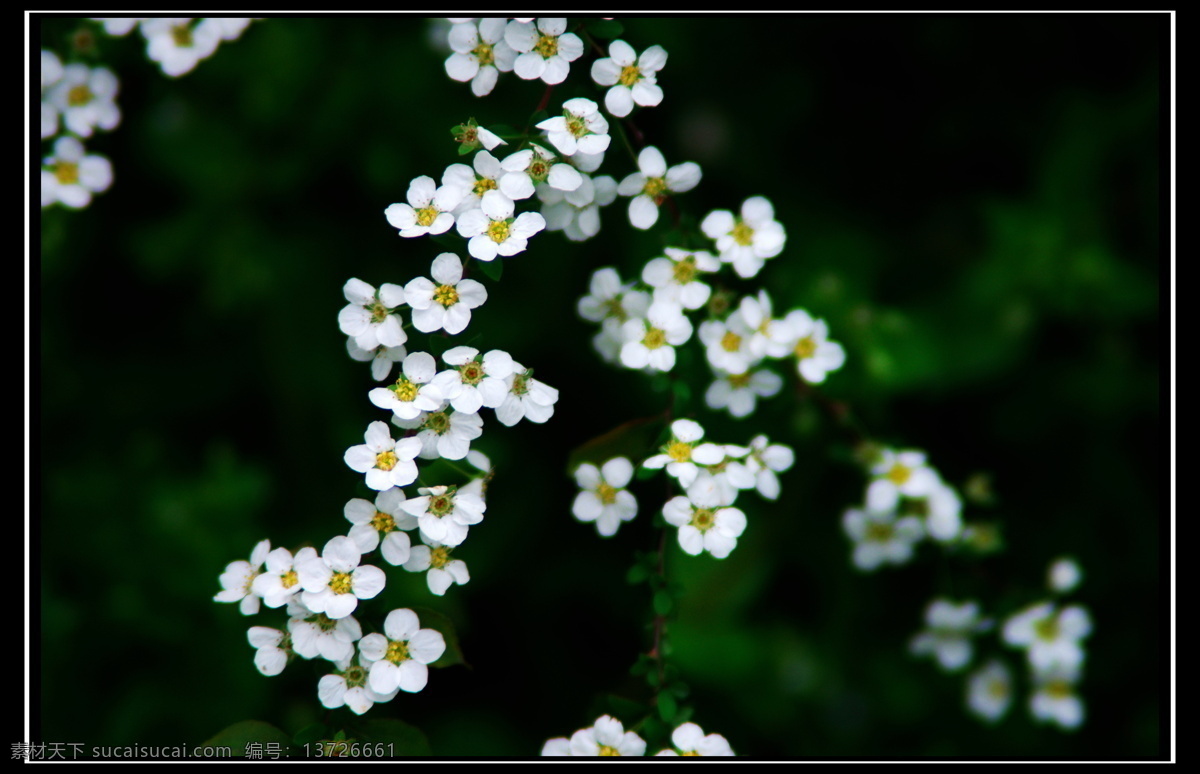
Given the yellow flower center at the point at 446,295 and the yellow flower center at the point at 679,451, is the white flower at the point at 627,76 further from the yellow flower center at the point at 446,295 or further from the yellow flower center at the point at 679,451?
the yellow flower center at the point at 679,451

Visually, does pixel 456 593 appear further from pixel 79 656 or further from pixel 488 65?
pixel 488 65

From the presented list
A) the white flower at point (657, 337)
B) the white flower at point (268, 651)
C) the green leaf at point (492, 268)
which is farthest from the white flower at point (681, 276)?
the white flower at point (268, 651)

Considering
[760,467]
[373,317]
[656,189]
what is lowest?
[760,467]

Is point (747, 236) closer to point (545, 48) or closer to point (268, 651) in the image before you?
point (545, 48)

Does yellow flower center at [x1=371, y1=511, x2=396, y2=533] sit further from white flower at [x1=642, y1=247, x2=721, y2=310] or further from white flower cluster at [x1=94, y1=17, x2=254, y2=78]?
white flower cluster at [x1=94, y1=17, x2=254, y2=78]

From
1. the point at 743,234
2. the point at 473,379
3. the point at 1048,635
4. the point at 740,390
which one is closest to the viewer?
the point at 473,379

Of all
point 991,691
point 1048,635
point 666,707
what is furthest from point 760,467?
point 991,691
